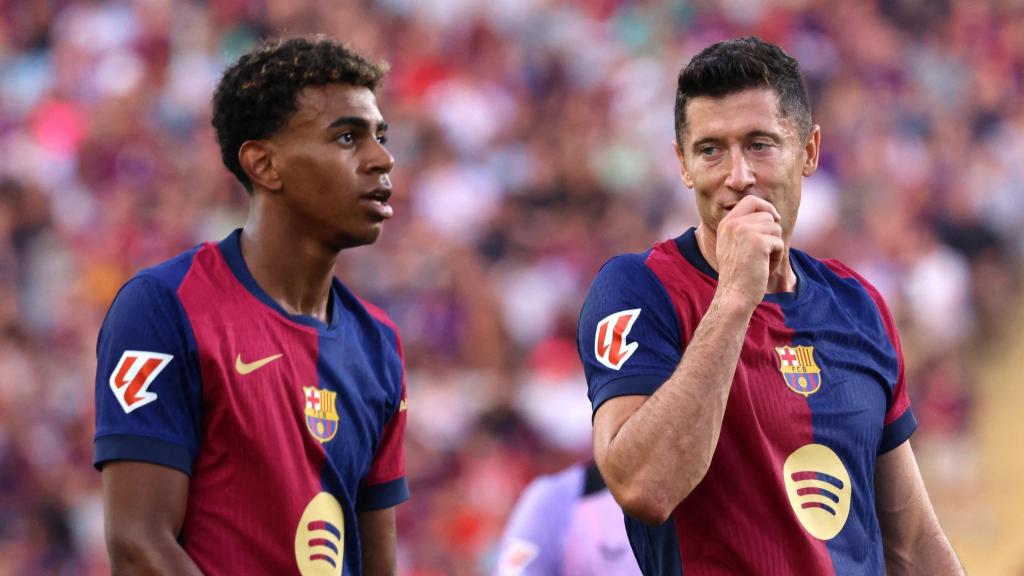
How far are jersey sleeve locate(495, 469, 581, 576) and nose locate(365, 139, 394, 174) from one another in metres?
1.68

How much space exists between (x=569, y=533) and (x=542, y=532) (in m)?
0.12

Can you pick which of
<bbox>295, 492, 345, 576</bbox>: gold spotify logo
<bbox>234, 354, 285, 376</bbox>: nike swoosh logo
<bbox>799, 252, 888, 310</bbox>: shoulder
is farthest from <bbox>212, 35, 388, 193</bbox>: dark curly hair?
<bbox>799, 252, 888, 310</bbox>: shoulder

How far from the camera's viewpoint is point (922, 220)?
10391 millimetres

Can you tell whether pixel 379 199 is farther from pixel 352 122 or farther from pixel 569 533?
pixel 569 533

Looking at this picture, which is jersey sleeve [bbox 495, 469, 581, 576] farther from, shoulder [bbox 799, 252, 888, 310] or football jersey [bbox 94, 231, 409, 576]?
shoulder [bbox 799, 252, 888, 310]

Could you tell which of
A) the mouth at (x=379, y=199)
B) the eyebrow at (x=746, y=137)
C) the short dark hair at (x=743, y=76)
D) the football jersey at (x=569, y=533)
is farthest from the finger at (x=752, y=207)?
the football jersey at (x=569, y=533)

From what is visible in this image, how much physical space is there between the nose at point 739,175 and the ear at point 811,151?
0.94 feet

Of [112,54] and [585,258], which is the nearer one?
[585,258]

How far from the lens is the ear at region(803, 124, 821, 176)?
139 inches

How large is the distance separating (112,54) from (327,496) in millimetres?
9253

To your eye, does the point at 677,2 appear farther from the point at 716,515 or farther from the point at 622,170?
the point at 716,515

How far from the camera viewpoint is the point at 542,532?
201 inches

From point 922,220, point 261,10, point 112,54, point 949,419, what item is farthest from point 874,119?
point 112,54

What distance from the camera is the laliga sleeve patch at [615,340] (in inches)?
126
